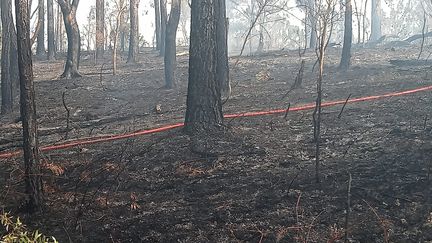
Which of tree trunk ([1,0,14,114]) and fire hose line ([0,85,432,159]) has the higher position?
tree trunk ([1,0,14,114])

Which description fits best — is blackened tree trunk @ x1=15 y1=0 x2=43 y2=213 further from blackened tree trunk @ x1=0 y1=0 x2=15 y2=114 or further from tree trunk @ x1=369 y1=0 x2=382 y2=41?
tree trunk @ x1=369 y1=0 x2=382 y2=41

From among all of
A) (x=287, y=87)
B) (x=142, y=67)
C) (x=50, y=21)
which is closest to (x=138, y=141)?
(x=287, y=87)

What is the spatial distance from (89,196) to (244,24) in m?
56.1

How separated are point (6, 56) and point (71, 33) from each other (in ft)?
12.1

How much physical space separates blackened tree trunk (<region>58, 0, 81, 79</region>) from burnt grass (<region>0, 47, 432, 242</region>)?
6114 mm

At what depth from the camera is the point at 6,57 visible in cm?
1141

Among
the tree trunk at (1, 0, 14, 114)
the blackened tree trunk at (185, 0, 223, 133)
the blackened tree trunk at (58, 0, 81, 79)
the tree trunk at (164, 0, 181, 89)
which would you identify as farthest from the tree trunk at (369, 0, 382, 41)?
the blackened tree trunk at (185, 0, 223, 133)

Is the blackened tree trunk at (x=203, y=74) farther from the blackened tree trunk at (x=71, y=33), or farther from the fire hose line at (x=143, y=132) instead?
the blackened tree trunk at (x=71, y=33)

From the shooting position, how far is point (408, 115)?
7090 millimetres

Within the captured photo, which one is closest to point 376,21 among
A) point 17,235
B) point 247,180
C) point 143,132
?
point 143,132

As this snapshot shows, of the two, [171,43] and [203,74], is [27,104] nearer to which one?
[203,74]

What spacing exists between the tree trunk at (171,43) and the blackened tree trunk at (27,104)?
940 cm

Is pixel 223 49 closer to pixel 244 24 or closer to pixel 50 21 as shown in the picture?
pixel 50 21

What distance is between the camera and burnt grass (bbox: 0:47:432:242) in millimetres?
4152
